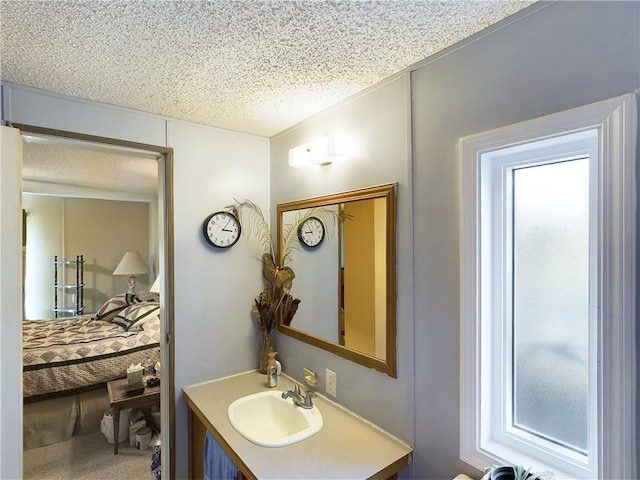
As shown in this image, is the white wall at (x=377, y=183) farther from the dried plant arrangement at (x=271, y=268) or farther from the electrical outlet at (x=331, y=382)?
the dried plant arrangement at (x=271, y=268)

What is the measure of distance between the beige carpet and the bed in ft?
0.44

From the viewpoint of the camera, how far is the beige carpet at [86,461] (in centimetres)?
236

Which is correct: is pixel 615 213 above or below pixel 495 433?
above

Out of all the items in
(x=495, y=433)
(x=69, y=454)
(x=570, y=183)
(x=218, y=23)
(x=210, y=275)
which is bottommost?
(x=69, y=454)

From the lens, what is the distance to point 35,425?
8.86 feet

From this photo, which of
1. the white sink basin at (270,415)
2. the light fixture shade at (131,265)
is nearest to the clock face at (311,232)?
the white sink basin at (270,415)

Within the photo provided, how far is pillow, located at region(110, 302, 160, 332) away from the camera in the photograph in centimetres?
346

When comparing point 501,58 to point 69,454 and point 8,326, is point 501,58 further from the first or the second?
point 69,454

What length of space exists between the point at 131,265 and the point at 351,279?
4226 millimetres

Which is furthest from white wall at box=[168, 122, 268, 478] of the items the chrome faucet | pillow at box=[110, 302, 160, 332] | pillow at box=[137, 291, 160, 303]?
pillow at box=[137, 291, 160, 303]

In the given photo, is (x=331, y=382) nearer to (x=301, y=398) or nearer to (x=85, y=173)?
(x=301, y=398)

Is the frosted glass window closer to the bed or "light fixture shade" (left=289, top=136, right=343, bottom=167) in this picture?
"light fixture shade" (left=289, top=136, right=343, bottom=167)

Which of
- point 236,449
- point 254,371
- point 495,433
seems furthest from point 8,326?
point 495,433

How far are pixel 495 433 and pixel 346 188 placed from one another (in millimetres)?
1109
